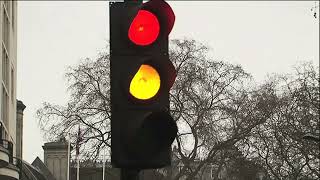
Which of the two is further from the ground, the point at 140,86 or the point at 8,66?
the point at 8,66

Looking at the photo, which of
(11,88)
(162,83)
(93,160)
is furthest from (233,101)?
(162,83)

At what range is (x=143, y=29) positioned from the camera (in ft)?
16.1

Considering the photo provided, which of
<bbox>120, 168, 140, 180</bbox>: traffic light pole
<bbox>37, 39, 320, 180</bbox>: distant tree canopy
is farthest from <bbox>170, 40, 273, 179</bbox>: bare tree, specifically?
<bbox>120, 168, 140, 180</bbox>: traffic light pole

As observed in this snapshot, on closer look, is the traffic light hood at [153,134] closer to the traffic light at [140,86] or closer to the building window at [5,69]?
the traffic light at [140,86]

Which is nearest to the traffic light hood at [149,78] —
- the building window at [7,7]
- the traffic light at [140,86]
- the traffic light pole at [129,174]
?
the traffic light at [140,86]

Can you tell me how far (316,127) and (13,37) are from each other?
21.4m

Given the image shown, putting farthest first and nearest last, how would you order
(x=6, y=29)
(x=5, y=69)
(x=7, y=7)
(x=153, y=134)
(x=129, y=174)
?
(x=7, y=7) < (x=6, y=29) < (x=5, y=69) < (x=129, y=174) < (x=153, y=134)

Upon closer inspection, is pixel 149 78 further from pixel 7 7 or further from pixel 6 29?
pixel 7 7

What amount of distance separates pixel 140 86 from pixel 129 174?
2.01 feet

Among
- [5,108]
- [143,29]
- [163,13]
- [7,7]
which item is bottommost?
[143,29]

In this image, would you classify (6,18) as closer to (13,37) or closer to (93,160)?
(13,37)

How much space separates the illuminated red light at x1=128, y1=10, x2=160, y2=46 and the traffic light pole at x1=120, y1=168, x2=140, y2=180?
Result: 86cm

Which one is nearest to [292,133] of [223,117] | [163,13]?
[223,117]

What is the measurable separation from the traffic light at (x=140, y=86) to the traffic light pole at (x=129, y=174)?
0.25ft
